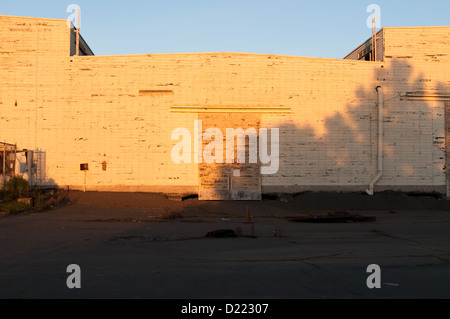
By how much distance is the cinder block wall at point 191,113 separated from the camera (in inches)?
1027

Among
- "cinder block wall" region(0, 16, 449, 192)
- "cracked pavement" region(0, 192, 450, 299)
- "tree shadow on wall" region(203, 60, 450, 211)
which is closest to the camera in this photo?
"cracked pavement" region(0, 192, 450, 299)

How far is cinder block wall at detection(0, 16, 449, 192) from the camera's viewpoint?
26.1 metres

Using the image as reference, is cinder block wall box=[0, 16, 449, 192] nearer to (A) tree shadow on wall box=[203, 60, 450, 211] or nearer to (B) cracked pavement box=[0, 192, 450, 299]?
(A) tree shadow on wall box=[203, 60, 450, 211]

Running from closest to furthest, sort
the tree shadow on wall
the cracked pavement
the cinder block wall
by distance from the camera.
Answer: the cracked pavement, the cinder block wall, the tree shadow on wall

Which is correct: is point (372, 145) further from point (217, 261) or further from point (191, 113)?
point (217, 261)

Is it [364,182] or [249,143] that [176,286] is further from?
[364,182]

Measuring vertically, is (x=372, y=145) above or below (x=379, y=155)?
above

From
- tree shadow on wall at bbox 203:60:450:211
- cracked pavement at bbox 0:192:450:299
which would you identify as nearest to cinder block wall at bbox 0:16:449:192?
tree shadow on wall at bbox 203:60:450:211

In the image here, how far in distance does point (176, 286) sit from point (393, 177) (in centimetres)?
2324

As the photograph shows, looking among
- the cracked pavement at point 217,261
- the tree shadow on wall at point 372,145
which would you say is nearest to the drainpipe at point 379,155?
the tree shadow on wall at point 372,145

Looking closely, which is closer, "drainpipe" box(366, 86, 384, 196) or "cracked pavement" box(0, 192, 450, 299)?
"cracked pavement" box(0, 192, 450, 299)

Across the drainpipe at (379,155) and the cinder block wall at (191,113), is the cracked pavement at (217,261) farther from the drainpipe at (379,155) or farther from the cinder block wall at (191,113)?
the drainpipe at (379,155)

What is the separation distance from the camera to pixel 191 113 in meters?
26.4

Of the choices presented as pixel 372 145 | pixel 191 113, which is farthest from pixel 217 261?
pixel 372 145
